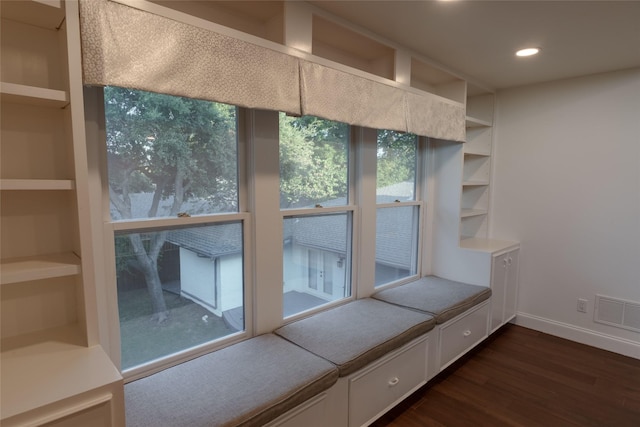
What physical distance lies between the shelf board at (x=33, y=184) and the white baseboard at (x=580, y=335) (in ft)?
12.6

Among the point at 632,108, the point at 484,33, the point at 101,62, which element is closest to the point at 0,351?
the point at 101,62

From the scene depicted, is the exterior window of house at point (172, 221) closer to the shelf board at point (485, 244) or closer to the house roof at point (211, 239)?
the house roof at point (211, 239)

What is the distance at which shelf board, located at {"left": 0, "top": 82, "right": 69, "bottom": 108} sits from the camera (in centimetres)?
98

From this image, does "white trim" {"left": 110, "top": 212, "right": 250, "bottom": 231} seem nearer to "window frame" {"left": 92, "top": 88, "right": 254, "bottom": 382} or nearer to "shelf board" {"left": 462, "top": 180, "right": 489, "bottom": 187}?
"window frame" {"left": 92, "top": 88, "right": 254, "bottom": 382}

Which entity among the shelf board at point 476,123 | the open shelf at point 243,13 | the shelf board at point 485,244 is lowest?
the shelf board at point 485,244

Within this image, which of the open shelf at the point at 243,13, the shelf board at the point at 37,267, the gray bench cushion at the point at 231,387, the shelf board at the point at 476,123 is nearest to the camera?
the shelf board at the point at 37,267

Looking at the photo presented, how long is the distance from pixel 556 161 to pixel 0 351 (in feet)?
12.8

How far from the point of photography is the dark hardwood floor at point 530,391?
209cm

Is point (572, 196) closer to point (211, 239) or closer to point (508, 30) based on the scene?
point (508, 30)

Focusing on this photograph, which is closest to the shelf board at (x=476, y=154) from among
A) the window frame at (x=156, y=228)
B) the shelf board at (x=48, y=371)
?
the window frame at (x=156, y=228)

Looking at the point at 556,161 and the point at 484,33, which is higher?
the point at 484,33

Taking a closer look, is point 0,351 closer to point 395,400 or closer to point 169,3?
point 169,3

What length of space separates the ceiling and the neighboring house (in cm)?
112

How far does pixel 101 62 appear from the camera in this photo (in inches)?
45.3
